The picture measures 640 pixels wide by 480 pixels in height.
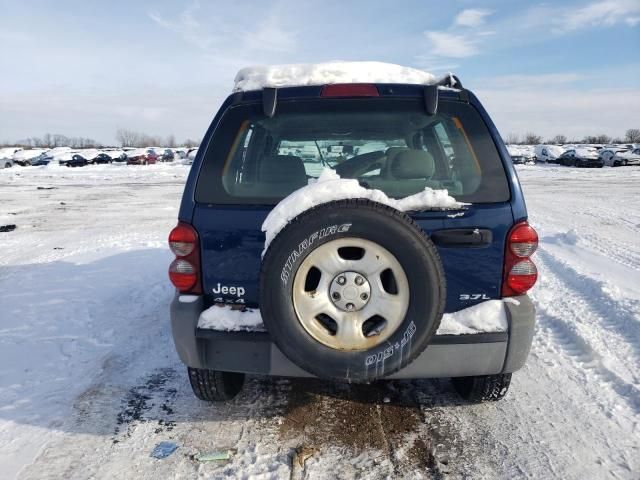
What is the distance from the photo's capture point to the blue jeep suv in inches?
87.0

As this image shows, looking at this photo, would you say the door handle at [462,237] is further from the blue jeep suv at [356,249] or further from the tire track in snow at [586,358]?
the tire track in snow at [586,358]

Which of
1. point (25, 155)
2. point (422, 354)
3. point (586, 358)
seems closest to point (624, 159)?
point (586, 358)

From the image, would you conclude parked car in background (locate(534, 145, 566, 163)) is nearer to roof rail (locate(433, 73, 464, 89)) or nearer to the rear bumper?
roof rail (locate(433, 73, 464, 89))

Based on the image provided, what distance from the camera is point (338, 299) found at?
225cm

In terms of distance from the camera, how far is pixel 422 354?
247 centimetres

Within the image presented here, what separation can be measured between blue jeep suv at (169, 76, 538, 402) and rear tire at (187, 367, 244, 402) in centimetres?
2

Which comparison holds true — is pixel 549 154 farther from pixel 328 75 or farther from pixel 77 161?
pixel 77 161

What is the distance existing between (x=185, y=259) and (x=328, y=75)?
1.37m

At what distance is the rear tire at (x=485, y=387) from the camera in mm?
2861

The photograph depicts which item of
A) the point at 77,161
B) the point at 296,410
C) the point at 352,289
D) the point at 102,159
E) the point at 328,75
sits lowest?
the point at 296,410

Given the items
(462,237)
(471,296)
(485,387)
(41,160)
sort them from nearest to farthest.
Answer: (462,237) < (471,296) < (485,387) < (41,160)

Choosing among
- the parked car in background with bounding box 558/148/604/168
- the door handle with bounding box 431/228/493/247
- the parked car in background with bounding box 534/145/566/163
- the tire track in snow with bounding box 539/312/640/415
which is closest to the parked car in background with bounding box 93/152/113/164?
the parked car in background with bounding box 534/145/566/163

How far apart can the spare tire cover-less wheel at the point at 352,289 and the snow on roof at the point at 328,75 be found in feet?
3.10

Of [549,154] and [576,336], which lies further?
[549,154]
